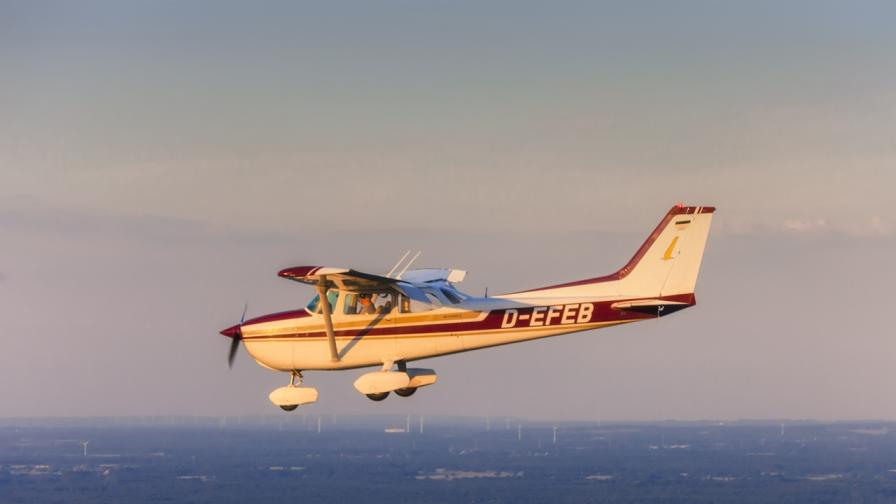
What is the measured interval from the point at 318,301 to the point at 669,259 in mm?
8354

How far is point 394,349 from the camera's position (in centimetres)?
3112

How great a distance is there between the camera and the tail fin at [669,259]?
30.4 m

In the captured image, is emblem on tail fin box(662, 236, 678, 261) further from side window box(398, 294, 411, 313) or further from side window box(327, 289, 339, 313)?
side window box(327, 289, 339, 313)

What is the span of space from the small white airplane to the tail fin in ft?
0.07

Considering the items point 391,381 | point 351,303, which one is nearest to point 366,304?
point 351,303

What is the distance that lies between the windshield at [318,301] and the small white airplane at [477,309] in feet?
0.10

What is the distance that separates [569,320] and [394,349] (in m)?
4.12

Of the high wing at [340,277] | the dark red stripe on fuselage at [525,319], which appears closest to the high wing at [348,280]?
the high wing at [340,277]

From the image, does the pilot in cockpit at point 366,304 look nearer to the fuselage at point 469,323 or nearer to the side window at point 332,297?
the fuselage at point 469,323

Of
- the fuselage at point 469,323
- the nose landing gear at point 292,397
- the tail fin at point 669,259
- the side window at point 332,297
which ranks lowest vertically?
the nose landing gear at point 292,397

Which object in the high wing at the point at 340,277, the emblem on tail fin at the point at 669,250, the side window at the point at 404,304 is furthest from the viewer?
the side window at the point at 404,304

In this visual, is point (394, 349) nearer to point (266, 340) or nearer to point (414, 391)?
point (414, 391)

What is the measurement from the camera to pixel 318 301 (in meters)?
32.0

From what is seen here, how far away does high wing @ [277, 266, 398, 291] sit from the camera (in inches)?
1123
